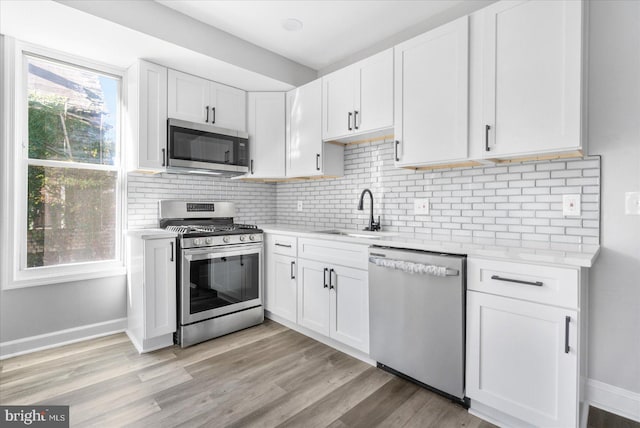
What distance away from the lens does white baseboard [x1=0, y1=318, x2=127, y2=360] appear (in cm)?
250

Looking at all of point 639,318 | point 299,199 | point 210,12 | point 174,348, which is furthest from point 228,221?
point 639,318

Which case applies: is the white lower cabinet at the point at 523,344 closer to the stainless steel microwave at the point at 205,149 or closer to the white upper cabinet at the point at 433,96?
the white upper cabinet at the point at 433,96

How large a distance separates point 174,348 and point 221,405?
1.00 m

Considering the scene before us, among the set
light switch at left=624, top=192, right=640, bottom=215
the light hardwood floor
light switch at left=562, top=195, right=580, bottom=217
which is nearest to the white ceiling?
light switch at left=562, top=195, right=580, bottom=217

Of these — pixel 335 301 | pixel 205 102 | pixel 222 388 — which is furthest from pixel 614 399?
pixel 205 102

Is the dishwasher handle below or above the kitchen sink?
below

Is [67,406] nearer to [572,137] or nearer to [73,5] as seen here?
→ [73,5]

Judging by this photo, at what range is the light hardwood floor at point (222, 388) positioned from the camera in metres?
1.80

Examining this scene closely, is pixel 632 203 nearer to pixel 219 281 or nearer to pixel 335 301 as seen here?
pixel 335 301

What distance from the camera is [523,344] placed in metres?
1.65

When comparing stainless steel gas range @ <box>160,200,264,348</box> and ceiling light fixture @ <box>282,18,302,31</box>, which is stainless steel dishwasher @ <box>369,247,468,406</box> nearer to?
stainless steel gas range @ <box>160,200,264,348</box>

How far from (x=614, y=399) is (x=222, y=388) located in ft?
7.65

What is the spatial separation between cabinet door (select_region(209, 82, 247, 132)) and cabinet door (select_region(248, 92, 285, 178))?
0.09 metres

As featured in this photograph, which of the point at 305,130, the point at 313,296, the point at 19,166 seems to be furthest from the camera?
the point at 305,130
